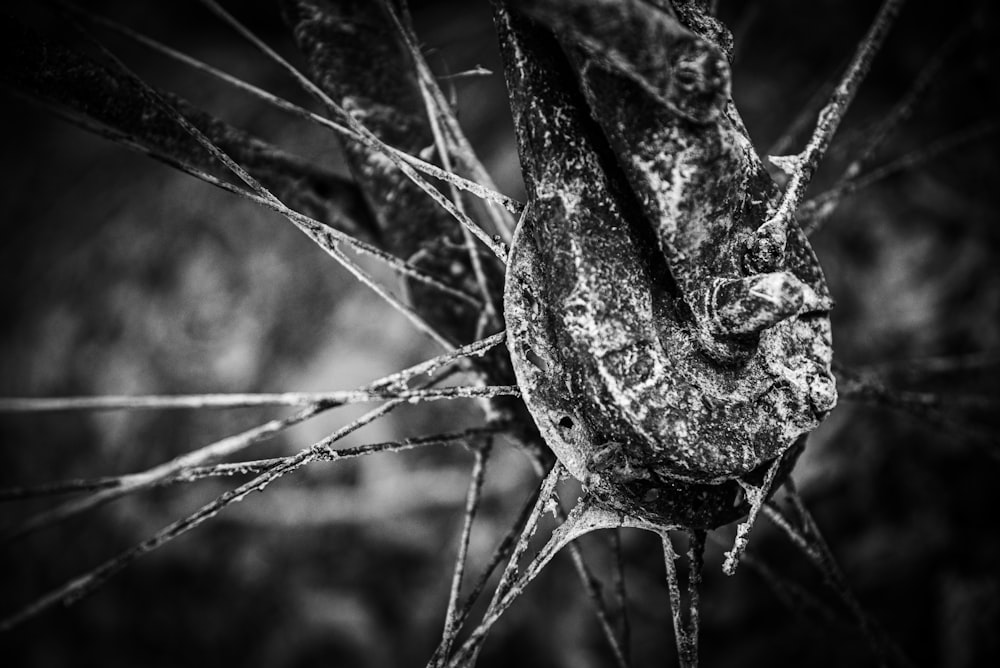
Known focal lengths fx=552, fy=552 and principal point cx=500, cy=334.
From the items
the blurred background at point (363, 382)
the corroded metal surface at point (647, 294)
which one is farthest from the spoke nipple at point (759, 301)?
the blurred background at point (363, 382)

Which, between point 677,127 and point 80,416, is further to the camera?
point 80,416

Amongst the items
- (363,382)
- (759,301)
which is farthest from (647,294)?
(363,382)

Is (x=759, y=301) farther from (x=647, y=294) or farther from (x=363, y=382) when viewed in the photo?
(x=363, y=382)

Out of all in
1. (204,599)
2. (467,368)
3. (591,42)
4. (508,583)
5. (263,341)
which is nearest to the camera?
(591,42)

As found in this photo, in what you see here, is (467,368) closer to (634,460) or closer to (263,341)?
(634,460)

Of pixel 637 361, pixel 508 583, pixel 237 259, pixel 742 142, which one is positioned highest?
pixel 237 259

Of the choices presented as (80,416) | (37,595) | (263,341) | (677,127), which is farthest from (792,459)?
(37,595)

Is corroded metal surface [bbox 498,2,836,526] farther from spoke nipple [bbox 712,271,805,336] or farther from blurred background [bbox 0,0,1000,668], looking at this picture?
blurred background [bbox 0,0,1000,668]
